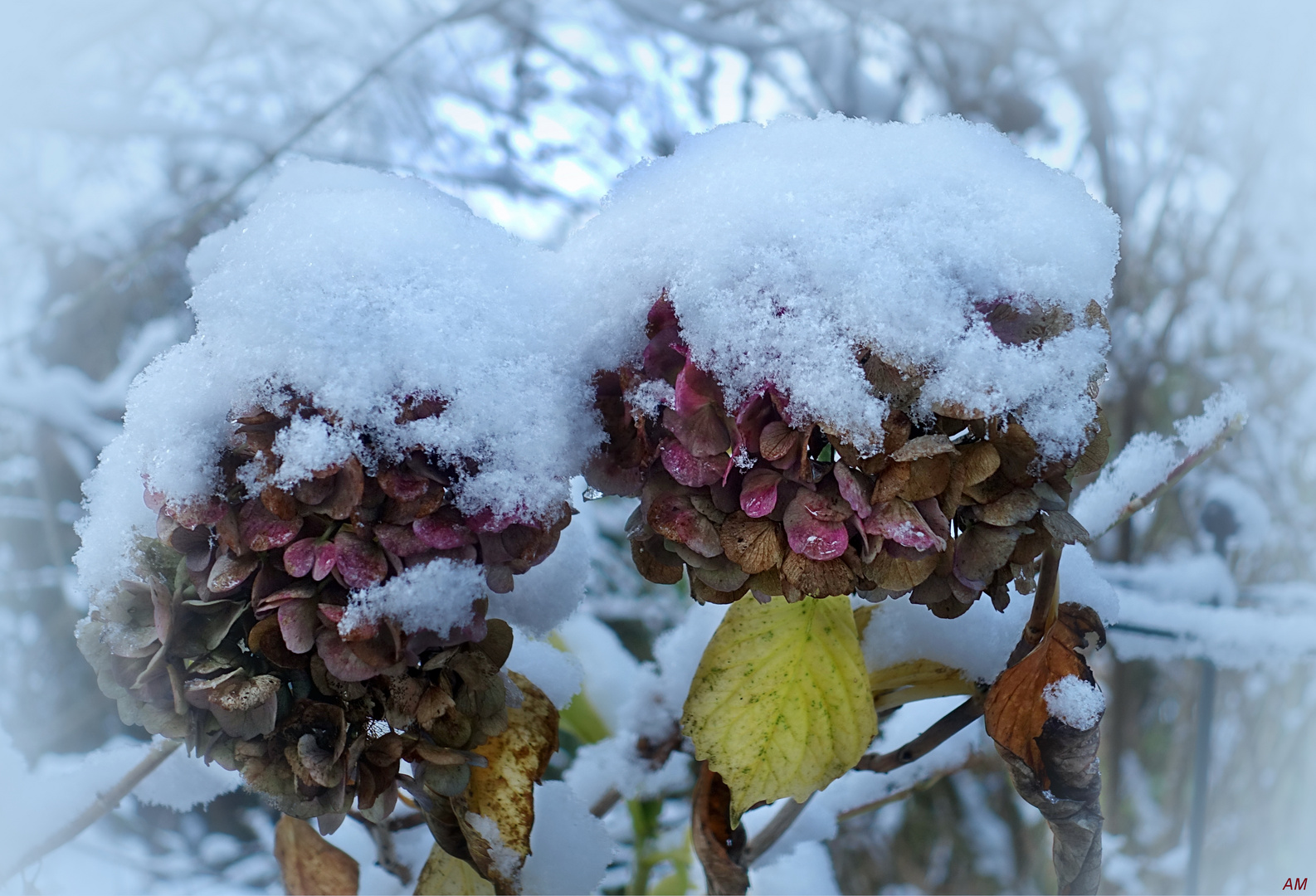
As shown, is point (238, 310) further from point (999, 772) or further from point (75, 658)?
point (999, 772)

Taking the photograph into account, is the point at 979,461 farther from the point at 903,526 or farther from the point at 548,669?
the point at 548,669

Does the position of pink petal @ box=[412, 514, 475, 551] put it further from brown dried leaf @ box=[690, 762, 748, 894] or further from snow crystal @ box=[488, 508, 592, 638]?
brown dried leaf @ box=[690, 762, 748, 894]

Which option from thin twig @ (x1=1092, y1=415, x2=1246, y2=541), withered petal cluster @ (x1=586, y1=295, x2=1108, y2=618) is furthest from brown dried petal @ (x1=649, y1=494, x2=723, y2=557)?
thin twig @ (x1=1092, y1=415, x2=1246, y2=541)

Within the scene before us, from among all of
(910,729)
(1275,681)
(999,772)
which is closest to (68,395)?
(910,729)

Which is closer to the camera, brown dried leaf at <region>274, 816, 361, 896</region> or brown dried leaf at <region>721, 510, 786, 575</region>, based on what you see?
brown dried leaf at <region>721, 510, 786, 575</region>

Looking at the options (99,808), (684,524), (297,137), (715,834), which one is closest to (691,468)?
(684,524)

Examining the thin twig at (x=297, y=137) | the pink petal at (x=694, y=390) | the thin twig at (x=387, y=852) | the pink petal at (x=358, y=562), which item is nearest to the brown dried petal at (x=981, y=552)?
the pink petal at (x=694, y=390)
